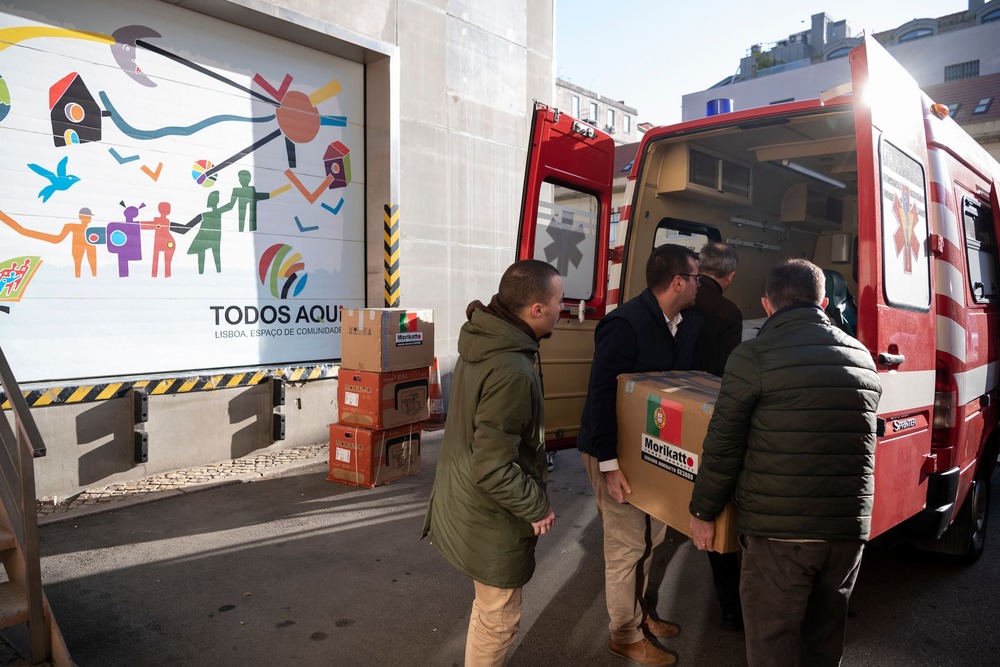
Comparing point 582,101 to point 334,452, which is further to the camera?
point 582,101

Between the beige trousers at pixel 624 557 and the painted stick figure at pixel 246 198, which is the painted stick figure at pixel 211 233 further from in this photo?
the beige trousers at pixel 624 557

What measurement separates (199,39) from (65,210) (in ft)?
6.68

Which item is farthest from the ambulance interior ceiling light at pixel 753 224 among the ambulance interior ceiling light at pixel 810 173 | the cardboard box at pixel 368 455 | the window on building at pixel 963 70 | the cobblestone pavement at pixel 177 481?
the window on building at pixel 963 70

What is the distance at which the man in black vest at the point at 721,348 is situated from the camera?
3.47 m

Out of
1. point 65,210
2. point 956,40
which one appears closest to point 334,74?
point 65,210

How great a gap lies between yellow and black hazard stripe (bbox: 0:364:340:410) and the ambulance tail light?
548cm

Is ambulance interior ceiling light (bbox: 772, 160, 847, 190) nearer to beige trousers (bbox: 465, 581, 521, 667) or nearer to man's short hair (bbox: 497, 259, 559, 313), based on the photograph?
man's short hair (bbox: 497, 259, 559, 313)

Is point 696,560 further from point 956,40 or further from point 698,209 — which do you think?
point 956,40

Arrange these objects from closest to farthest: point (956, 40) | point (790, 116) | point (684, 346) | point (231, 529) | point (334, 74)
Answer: point (684, 346), point (790, 116), point (231, 529), point (334, 74), point (956, 40)

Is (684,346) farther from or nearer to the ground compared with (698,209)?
nearer to the ground

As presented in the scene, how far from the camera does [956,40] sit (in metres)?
35.1

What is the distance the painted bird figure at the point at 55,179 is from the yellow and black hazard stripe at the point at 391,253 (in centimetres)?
301

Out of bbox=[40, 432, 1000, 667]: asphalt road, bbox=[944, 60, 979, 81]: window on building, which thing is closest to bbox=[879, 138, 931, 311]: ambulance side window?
bbox=[40, 432, 1000, 667]: asphalt road

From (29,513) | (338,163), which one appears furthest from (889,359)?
(338,163)
